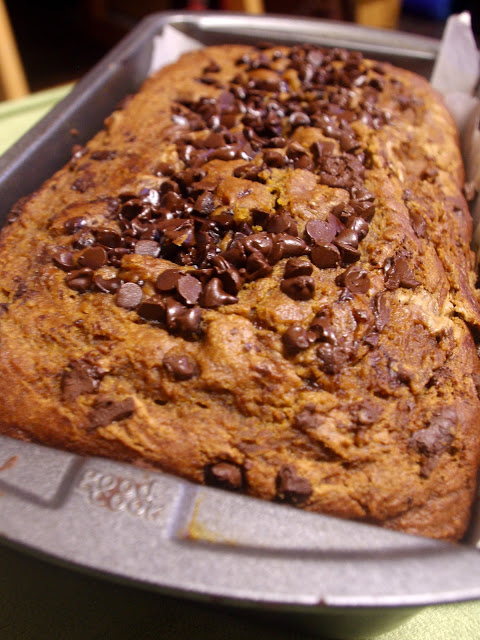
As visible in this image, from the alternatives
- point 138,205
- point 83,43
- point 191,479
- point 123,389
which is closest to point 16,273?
point 138,205

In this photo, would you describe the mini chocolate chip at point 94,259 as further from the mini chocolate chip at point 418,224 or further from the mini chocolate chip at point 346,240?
the mini chocolate chip at point 418,224

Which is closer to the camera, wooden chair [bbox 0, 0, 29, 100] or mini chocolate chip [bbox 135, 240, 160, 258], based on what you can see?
mini chocolate chip [bbox 135, 240, 160, 258]

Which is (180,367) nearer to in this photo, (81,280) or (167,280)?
(167,280)

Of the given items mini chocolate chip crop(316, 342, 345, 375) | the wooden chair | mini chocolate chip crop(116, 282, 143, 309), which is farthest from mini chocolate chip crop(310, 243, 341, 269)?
the wooden chair

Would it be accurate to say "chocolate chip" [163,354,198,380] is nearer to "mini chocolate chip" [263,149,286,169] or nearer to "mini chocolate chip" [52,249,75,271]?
"mini chocolate chip" [52,249,75,271]

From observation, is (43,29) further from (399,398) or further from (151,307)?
(399,398)

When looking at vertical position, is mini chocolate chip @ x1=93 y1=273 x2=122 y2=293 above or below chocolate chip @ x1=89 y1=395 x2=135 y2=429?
above

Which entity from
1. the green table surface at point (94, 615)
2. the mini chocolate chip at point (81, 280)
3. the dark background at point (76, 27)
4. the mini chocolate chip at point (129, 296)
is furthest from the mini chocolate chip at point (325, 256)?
the dark background at point (76, 27)
